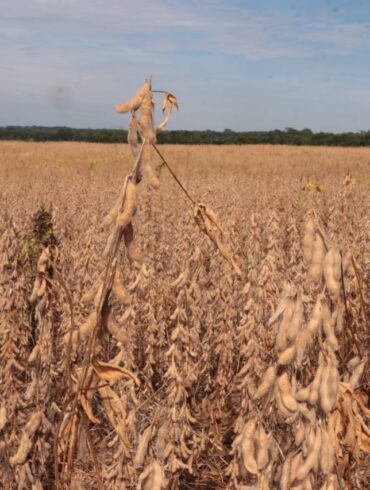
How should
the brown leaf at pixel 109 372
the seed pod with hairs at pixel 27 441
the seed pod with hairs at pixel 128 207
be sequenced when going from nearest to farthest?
the seed pod with hairs at pixel 128 207 < the brown leaf at pixel 109 372 < the seed pod with hairs at pixel 27 441

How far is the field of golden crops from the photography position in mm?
933

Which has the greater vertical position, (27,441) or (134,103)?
(134,103)

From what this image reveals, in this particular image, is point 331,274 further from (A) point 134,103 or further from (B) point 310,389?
(A) point 134,103

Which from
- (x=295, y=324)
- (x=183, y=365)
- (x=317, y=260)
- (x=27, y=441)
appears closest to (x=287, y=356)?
(x=295, y=324)

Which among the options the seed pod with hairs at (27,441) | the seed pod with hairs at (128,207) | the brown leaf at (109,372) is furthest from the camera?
the seed pod with hairs at (27,441)

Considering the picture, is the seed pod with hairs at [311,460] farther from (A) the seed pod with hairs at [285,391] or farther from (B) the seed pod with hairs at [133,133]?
(B) the seed pod with hairs at [133,133]

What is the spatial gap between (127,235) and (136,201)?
0.23 ft

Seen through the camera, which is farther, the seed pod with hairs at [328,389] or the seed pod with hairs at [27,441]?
the seed pod with hairs at [27,441]

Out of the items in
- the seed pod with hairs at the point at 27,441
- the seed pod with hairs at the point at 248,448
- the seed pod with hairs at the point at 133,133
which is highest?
the seed pod with hairs at the point at 133,133

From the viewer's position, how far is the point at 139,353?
309 cm

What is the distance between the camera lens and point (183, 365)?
231 centimetres

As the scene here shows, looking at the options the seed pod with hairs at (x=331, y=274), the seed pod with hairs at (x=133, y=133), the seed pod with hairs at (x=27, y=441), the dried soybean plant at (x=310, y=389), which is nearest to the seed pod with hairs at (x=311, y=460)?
the dried soybean plant at (x=310, y=389)

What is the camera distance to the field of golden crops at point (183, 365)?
0.93 metres

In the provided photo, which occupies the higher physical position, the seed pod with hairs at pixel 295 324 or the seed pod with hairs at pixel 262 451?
the seed pod with hairs at pixel 295 324
